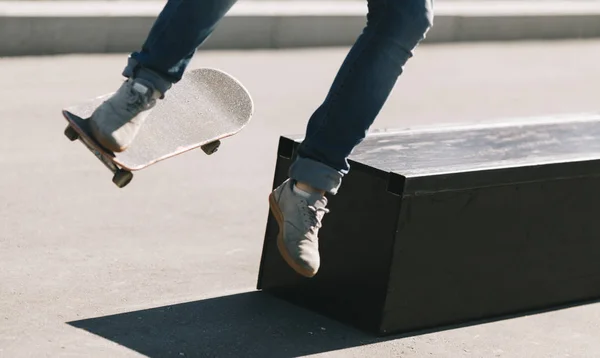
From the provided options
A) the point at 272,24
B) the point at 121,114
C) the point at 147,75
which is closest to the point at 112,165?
the point at 121,114

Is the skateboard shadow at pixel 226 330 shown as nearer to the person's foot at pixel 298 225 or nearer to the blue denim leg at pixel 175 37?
the person's foot at pixel 298 225

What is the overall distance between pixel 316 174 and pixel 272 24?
764 cm

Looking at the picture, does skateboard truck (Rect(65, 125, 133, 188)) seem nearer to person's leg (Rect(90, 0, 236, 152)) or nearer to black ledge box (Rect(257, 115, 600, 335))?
person's leg (Rect(90, 0, 236, 152))

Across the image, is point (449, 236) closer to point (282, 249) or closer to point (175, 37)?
point (282, 249)

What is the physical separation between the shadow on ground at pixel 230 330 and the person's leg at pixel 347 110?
1.42 feet

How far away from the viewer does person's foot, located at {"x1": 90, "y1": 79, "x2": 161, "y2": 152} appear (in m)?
3.60

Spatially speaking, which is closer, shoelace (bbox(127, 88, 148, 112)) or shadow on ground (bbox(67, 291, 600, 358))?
shoelace (bbox(127, 88, 148, 112))

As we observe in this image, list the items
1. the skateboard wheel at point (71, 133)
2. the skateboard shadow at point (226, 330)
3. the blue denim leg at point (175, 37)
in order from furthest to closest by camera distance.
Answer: the skateboard shadow at point (226, 330) < the skateboard wheel at point (71, 133) < the blue denim leg at point (175, 37)

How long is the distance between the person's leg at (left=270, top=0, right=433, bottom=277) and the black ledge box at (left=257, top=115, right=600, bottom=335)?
43cm

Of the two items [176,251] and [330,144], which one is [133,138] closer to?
[330,144]

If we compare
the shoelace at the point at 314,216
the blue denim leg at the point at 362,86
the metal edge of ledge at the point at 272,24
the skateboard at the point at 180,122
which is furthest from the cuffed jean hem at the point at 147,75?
→ the metal edge of ledge at the point at 272,24

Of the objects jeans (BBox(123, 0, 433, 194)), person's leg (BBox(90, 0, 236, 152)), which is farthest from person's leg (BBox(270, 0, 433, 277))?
person's leg (BBox(90, 0, 236, 152))

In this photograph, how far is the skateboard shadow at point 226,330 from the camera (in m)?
3.95

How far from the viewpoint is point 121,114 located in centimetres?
362
